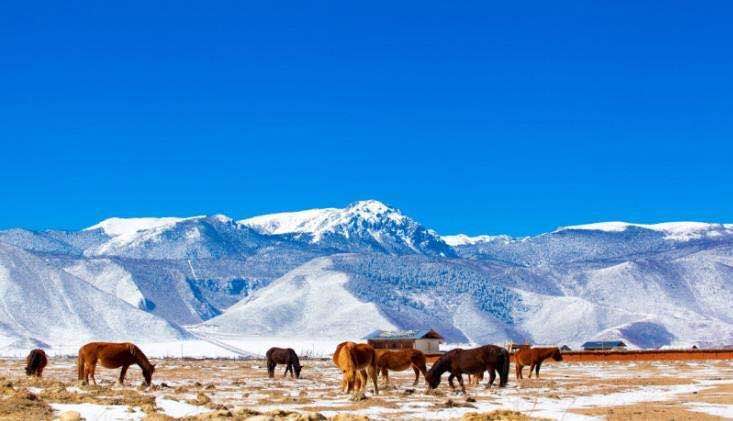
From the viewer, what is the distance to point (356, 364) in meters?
34.7

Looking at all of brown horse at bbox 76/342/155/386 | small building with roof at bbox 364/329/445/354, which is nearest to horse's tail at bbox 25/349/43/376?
brown horse at bbox 76/342/155/386

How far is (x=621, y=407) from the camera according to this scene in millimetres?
31312

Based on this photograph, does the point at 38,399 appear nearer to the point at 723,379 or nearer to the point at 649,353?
the point at 723,379

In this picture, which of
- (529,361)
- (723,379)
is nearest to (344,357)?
(529,361)

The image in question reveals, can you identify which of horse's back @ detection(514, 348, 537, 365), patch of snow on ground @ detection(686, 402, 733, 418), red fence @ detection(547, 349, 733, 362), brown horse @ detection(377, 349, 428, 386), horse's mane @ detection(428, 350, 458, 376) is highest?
red fence @ detection(547, 349, 733, 362)

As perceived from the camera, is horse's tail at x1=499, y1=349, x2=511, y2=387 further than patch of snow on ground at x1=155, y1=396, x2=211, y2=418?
Yes

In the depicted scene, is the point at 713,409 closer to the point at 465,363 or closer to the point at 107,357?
the point at 465,363

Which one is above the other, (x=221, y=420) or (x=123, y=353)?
(x=123, y=353)

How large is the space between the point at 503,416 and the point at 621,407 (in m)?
8.94

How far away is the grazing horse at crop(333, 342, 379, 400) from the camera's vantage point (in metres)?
34.4

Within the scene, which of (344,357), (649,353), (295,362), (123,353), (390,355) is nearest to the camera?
(344,357)

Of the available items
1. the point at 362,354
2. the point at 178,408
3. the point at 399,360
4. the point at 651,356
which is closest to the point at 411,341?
the point at 651,356

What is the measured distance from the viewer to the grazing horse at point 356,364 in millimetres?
34406

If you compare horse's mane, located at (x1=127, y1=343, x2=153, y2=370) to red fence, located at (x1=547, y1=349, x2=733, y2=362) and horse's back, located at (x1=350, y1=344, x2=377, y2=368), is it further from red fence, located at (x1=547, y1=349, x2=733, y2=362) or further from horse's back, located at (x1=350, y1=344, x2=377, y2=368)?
red fence, located at (x1=547, y1=349, x2=733, y2=362)
